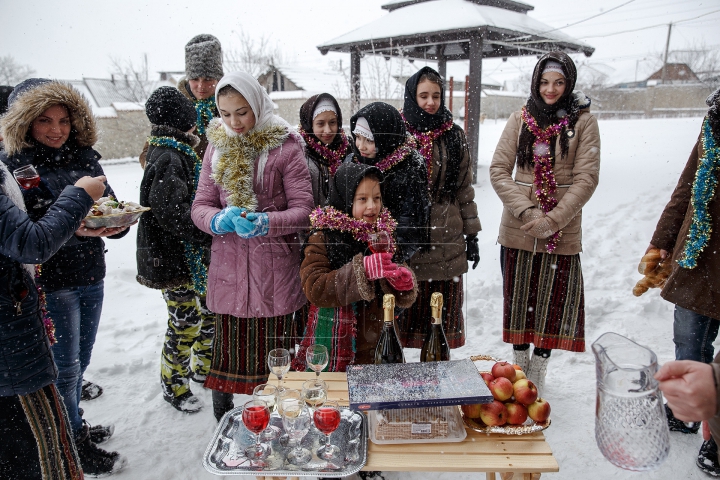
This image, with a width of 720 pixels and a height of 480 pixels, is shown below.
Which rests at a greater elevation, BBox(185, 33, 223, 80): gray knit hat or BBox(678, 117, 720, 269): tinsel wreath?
BBox(185, 33, 223, 80): gray knit hat

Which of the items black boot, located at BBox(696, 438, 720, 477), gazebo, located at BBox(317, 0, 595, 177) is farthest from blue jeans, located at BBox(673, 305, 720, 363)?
gazebo, located at BBox(317, 0, 595, 177)

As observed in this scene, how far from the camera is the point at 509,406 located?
72.0 inches

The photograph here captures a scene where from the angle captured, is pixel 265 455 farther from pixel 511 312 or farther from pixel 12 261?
pixel 511 312

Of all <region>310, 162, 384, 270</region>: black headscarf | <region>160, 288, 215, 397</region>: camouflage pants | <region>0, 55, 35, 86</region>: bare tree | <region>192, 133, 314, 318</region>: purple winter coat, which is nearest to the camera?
<region>310, 162, 384, 270</region>: black headscarf

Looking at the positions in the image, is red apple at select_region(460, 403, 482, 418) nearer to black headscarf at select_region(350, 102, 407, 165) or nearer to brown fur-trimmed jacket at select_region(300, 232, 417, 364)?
brown fur-trimmed jacket at select_region(300, 232, 417, 364)

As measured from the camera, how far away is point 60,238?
1813mm

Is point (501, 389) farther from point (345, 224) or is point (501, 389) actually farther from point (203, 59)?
point (203, 59)

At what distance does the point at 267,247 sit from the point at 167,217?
2.07 feet

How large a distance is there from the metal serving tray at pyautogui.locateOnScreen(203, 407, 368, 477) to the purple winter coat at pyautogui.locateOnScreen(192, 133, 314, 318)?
Answer: 78 cm

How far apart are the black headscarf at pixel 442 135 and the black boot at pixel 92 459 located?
8.08ft

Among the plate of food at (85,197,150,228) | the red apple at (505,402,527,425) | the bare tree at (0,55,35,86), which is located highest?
the bare tree at (0,55,35,86)

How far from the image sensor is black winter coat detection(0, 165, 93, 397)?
1694 mm

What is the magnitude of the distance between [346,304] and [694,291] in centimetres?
186

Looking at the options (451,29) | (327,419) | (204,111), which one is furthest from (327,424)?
(451,29)
